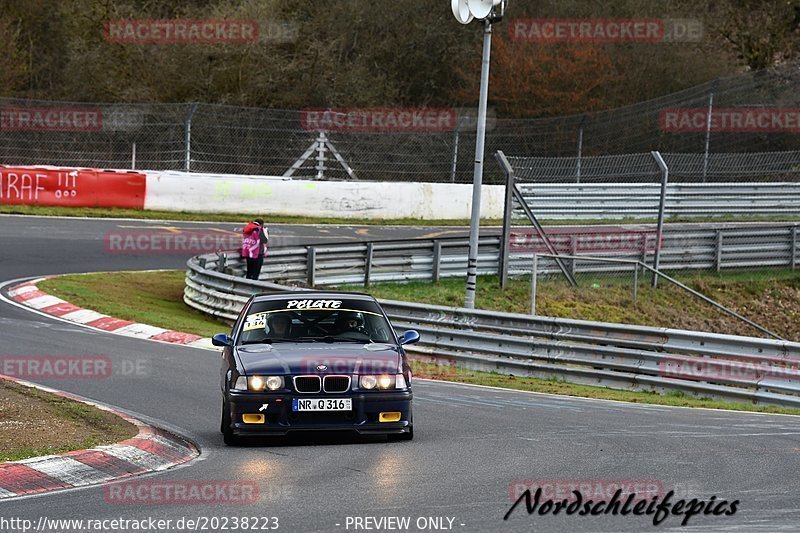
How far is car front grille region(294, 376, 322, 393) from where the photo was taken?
33.1ft

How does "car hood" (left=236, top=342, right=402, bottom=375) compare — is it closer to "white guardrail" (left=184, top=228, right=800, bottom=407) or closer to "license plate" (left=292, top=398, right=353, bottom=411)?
"license plate" (left=292, top=398, right=353, bottom=411)

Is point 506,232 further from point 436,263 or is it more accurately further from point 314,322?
point 314,322

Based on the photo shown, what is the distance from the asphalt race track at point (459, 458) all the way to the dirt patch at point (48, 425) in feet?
2.17

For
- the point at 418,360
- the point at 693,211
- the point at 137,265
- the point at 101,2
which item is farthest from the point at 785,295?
the point at 101,2

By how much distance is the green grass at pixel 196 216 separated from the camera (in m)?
32.4

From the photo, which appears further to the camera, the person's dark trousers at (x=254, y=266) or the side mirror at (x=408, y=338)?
the person's dark trousers at (x=254, y=266)

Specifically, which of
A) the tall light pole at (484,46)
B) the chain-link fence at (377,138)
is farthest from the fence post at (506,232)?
the chain-link fence at (377,138)

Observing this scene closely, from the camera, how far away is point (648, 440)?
10453mm

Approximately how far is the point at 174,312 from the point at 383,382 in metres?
12.2

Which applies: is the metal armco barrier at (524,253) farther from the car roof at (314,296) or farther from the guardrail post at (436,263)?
the car roof at (314,296)

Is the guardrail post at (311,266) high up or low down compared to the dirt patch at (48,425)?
up

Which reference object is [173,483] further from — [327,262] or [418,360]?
[327,262]

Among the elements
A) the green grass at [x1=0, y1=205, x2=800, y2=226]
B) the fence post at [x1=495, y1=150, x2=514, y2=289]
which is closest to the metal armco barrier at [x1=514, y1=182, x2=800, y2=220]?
the fence post at [x1=495, y1=150, x2=514, y2=289]

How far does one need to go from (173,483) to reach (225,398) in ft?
7.09
